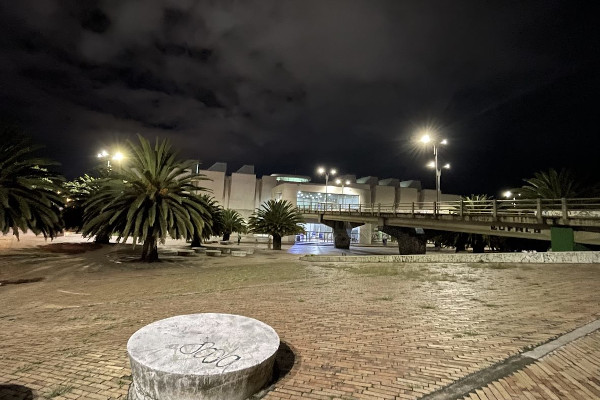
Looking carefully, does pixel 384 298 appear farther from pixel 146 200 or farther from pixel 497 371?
pixel 146 200

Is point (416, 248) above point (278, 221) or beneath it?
beneath

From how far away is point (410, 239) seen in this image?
33938 millimetres

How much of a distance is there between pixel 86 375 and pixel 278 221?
26.5 meters

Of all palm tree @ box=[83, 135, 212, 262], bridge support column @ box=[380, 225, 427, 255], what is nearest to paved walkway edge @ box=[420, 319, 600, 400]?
palm tree @ box=[83, 135, 212, 262]

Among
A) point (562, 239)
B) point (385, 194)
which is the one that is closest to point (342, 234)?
point (385, 194)

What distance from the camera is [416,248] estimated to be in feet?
110

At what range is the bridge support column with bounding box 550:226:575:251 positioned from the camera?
16.9 m

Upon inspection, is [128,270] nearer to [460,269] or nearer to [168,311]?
[168,311]

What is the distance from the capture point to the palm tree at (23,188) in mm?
12906

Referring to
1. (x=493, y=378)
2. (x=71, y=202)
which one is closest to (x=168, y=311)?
(x=493, y=378)

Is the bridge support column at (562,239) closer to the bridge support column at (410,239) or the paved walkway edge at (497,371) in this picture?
the paved walkway edge at (497,371)

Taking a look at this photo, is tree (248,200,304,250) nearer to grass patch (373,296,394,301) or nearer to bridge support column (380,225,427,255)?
bridge support column (380,225,427,255)

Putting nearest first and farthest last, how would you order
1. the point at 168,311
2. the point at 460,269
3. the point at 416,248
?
the point at 168,311 → the point at 460,269 → the point at 416,248

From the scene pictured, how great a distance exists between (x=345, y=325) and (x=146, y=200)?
1360 centimetres
